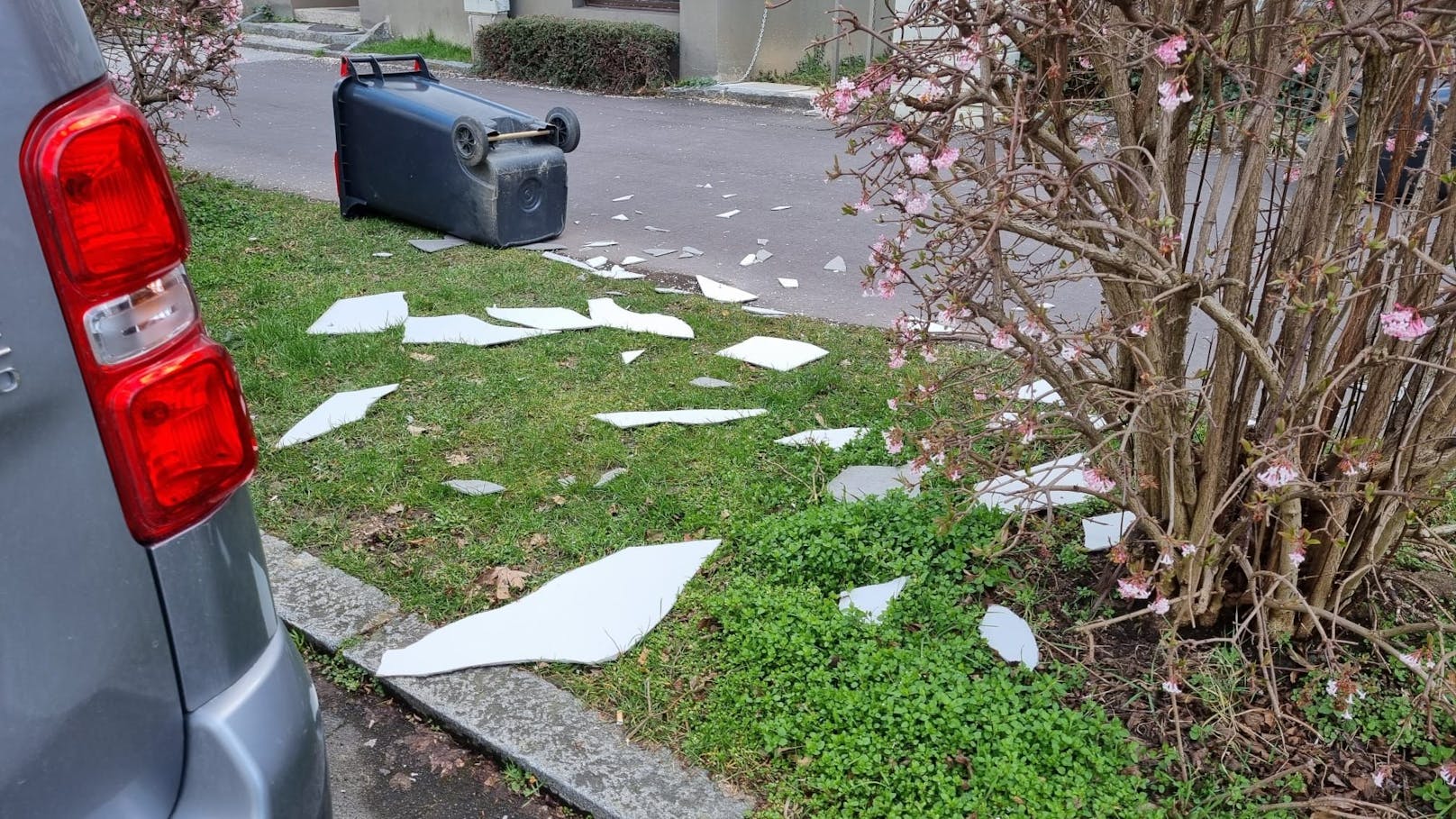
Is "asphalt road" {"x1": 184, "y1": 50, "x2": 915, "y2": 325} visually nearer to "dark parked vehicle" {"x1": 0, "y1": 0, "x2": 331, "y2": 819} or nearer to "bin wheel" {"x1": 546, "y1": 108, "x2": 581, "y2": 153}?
"bin wheel" {"x1": 546, "y1": 108, "x2": 581, "y2": 153}

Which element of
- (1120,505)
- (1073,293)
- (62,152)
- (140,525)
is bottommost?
(1073,293)

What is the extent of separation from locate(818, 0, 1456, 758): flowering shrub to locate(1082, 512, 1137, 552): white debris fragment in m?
0.35

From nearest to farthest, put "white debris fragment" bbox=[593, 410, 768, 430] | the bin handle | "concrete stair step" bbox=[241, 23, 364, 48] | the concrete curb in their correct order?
the concrete curb, "white debris fragment" bbox=[593, 410, 768, 430], the bin handle, "concrete stair step" bbox=[241, 23, 364, 48]

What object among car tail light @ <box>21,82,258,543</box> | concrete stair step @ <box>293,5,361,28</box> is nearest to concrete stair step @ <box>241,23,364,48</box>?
concrete stair step @ <box>293,5,361,28</box>

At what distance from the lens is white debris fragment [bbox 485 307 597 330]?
18.4ft

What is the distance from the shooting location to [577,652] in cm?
299

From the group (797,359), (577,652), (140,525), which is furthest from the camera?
(797,359)

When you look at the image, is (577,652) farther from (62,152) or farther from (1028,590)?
(62,152)

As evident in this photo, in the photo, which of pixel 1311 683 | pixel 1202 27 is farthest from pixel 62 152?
pixel 1311 683

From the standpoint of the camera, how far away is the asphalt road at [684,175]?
704 centimetres

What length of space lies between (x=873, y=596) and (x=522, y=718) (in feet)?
3.39

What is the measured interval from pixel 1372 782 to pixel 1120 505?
2.65 ft

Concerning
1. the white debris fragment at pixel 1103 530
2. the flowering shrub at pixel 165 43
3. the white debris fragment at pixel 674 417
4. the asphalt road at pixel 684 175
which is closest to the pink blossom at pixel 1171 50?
the white debris fragment at pixel 1103 530

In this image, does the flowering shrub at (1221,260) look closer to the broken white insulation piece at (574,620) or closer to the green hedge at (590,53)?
the broken white insulation piece at (574,620)
